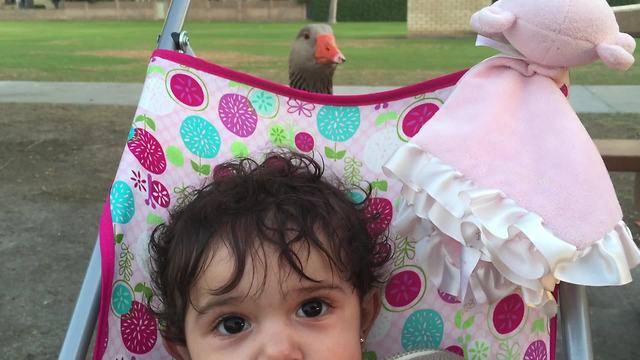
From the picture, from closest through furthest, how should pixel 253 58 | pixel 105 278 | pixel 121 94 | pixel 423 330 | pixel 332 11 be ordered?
pixel 105 278, pixel 423 330, pixel 121 94, pixel 253 58, pixel 332 11

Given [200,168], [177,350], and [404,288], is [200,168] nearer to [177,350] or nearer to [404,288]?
[177,350]

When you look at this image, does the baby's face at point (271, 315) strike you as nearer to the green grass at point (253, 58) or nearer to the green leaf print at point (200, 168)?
the green leaf print at point (200, 168)

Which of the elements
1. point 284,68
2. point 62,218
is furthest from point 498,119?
point 284,68

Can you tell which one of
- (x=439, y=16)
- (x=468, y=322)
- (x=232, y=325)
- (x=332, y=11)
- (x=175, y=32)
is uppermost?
(x=175, y=32)

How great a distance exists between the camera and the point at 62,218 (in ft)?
11.3

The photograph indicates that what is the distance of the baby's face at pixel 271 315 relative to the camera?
114cm

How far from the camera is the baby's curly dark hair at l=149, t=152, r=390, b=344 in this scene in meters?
1.19

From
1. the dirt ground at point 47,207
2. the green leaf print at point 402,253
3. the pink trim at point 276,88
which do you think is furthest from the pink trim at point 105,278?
the dirt ground at point 47,207

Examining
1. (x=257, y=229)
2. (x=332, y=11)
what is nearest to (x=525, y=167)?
(x=257, y=229)

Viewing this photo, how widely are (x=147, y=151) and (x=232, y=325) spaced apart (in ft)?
1.51

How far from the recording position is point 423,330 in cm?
147

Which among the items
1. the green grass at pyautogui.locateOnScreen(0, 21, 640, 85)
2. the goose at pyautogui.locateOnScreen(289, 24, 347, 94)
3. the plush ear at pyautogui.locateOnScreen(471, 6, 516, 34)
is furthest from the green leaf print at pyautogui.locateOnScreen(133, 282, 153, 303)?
Answer: the green grass at pyautogui.locateOnScreen(0, 21, 640, 85)

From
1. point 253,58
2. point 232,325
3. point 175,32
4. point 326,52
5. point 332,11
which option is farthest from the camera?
point 332,11

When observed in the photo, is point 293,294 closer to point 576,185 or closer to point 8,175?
point 576,185
